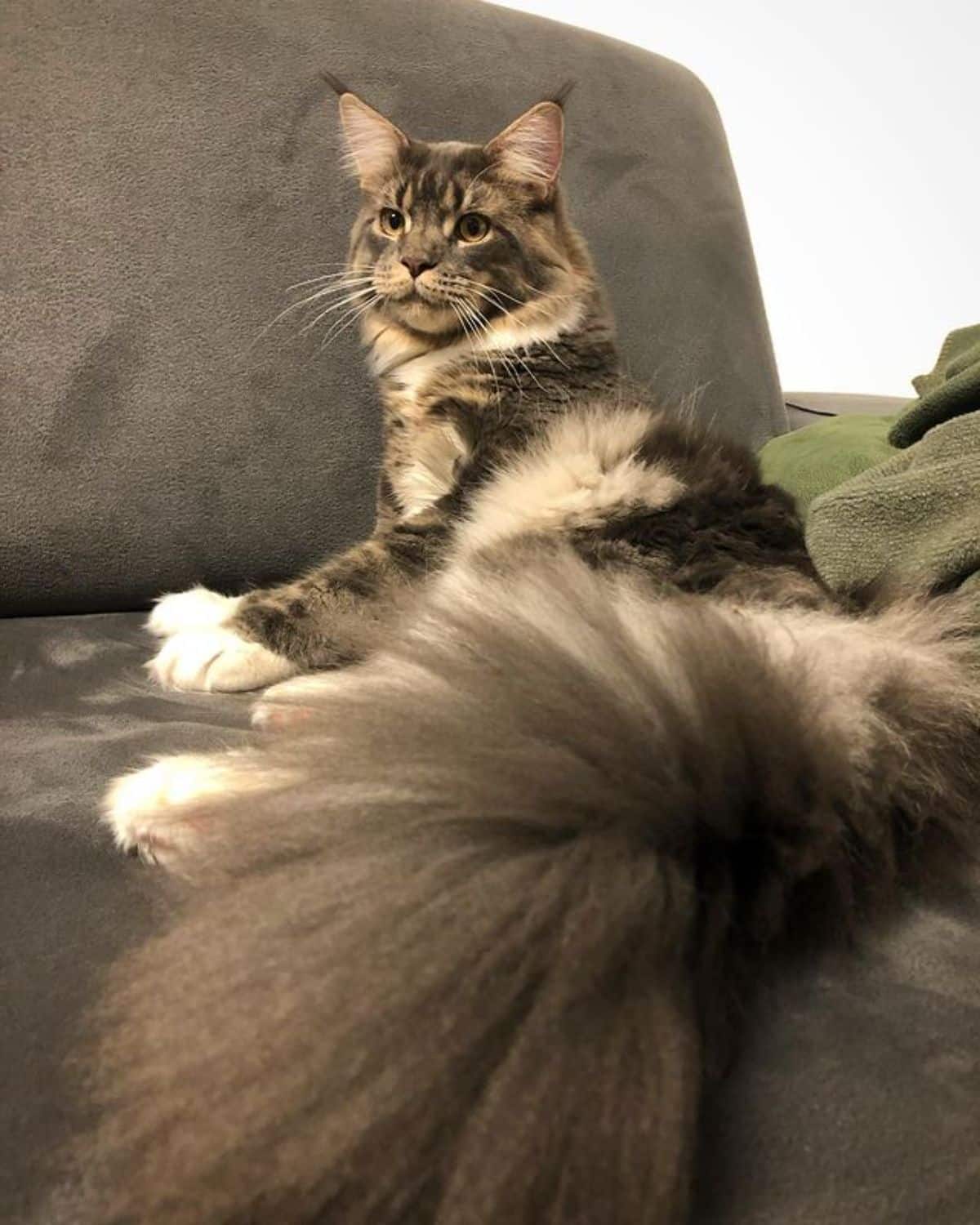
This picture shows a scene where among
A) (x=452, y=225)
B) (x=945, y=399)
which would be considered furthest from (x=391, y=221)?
(x=945, y=399)

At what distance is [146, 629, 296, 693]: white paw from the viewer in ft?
3.59

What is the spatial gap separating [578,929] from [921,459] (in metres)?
0.85

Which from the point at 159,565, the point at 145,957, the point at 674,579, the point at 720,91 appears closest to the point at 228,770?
the point at 145,957

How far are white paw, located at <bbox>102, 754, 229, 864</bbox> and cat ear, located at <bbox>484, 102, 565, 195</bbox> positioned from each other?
1100 mm

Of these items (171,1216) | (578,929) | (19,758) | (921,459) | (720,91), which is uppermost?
(720,91)

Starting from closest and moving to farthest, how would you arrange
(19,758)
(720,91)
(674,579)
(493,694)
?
1. (493,694)
2. (19,758)
3. (674,579)
4. (720,91)

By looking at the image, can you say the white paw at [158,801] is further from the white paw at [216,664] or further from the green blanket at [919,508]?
the green blanket at [919,508]

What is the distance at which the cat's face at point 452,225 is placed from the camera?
4.59 feet

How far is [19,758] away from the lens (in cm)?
86

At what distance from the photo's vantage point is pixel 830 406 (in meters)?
2.00

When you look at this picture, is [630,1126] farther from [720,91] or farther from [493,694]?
[720,91]

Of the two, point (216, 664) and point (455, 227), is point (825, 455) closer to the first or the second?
point (455, 227)

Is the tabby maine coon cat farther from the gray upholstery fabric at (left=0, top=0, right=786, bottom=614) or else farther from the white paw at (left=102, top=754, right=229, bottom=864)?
the gray upholstery fabric at (left=0, top=0, right=786, bottom=614)

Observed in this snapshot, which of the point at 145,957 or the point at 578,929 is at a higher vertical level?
the point at 578,929
